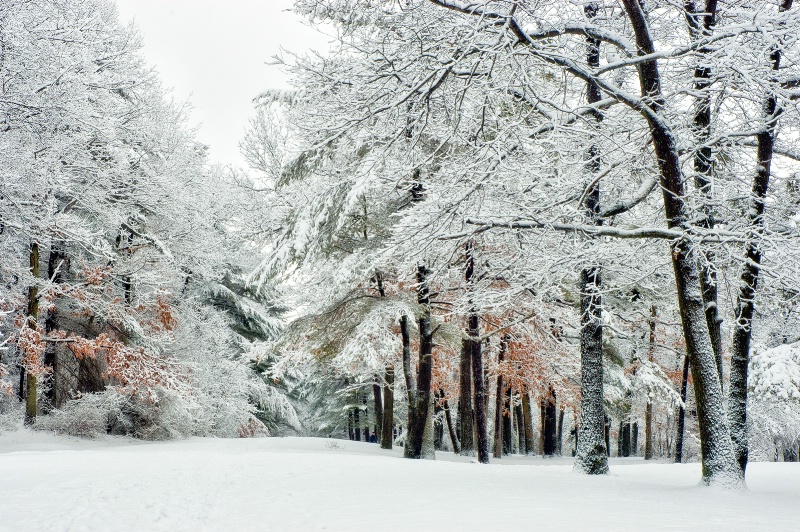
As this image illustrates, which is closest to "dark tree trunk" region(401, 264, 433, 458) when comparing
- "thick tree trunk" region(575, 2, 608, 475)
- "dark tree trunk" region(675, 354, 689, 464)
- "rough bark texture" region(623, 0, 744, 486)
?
"thick tree trunk" region(575, 2, 608, 475)

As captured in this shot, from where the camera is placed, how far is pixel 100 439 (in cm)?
1469

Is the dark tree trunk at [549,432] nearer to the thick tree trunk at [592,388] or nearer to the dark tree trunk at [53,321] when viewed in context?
the thick tree trunk at [592,388]

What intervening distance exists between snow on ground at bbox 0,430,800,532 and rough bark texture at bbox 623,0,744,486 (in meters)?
0.40

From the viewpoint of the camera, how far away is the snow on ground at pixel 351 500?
14.0 feet

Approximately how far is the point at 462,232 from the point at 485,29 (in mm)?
2421

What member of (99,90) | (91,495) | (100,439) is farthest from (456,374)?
(91,495)

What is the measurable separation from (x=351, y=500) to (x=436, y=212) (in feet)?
11.0

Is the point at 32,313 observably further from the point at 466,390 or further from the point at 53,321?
the point at 466,390

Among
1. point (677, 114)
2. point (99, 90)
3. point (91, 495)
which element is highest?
point (99, 90)

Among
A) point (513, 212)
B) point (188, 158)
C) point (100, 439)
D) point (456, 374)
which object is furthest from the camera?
point (456, 374)

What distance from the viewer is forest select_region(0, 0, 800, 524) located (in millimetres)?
5941

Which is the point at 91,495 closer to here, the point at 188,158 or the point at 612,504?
the point at 612,504

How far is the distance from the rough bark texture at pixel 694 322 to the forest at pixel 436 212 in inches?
1.4

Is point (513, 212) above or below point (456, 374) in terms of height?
above
